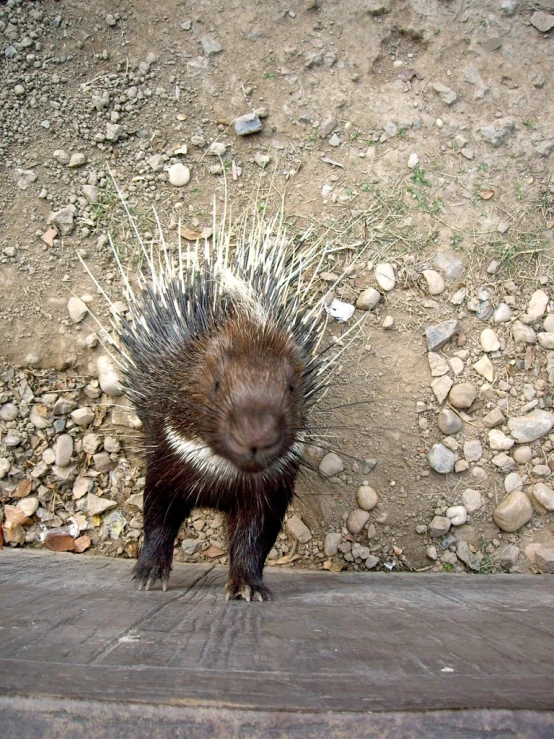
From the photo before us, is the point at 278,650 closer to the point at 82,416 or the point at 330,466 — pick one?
the point at 330,466

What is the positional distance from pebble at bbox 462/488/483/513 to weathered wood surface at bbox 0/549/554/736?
3.55 ft

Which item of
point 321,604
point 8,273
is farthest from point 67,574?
point 8,273

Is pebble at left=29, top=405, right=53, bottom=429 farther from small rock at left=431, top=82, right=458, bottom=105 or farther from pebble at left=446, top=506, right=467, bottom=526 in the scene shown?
small rock at left=431, top=82, right=458, bottom=105

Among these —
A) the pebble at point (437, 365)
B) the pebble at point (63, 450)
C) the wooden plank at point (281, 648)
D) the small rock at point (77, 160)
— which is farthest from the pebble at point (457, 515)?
the small rock at point (77, 160)

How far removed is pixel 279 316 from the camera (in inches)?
81.0

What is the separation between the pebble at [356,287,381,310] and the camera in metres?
2.85

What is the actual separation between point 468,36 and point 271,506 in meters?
2.70

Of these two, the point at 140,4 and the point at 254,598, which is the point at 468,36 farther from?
the point at 254,598

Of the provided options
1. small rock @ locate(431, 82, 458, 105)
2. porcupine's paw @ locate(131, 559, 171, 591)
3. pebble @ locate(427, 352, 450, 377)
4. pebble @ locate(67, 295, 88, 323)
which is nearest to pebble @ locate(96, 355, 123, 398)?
pebble @ locate(67, 295, 88, 323)

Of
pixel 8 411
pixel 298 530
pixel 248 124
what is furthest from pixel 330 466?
pixel 248 124

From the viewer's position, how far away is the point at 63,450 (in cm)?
269

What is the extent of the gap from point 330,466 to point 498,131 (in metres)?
1.95

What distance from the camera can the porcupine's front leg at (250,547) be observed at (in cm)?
188

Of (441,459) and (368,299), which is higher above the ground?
(368,299)
